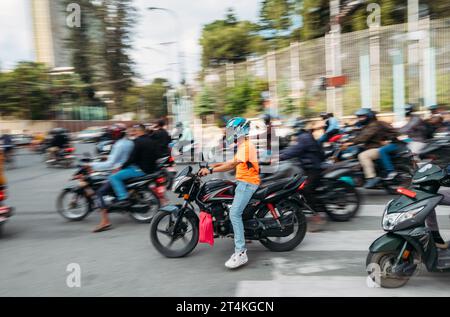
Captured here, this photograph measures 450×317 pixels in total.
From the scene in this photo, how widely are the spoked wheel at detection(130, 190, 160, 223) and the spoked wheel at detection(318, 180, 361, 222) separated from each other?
2.72 meters

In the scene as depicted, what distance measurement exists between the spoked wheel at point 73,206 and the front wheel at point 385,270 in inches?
195

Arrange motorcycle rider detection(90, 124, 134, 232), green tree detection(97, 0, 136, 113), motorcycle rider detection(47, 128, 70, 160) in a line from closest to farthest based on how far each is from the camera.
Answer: motorcycle rider detection(90, 124, 134, 232)
motorcycle rider detection(47, 128, 70, 160)
green tree detection(97, 0, 136, 113)

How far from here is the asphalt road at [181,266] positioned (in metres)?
4.21

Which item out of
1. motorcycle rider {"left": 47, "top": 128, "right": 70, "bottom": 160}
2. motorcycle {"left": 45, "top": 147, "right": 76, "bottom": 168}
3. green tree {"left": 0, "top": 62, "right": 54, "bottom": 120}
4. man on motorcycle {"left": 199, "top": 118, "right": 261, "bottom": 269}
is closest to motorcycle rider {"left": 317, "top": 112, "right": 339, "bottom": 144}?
man on motorcycle {"left": 199, "top": 118, "right": 261, "bottom": 269}

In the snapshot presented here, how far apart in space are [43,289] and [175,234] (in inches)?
61.5

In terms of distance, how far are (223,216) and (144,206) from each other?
2.31 metres

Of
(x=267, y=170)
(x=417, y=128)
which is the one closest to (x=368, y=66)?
(x=417, y=128)

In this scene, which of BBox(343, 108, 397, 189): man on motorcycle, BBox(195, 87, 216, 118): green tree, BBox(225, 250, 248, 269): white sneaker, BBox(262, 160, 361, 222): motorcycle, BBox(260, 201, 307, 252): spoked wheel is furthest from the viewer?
BBox(195, 87, 216, 118): green tree

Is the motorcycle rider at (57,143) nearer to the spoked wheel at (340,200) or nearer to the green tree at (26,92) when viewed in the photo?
the spoked wheel at (340,200)

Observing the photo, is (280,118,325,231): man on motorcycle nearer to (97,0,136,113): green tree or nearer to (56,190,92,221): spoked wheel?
(56,190,92,221): spoked wheel

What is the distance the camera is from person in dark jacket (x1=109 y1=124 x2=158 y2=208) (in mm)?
6738

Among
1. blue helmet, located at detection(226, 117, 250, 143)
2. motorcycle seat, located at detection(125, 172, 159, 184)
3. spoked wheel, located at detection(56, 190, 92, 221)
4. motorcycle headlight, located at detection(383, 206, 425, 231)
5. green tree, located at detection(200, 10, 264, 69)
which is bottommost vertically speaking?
spoked wheel, located at detection(56, 190, 92, 221)

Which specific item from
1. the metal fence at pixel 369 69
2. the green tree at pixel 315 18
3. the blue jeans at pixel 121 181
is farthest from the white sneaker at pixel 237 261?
the green tree at pixel 315 18
